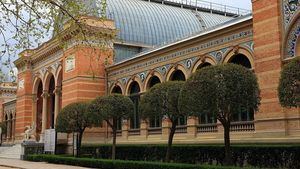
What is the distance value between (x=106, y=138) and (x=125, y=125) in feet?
10.2

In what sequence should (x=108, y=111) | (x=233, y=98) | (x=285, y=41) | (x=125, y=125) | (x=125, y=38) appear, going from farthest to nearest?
(x=125, y=38)
(x=125, y=125)
(x=108, y=111)
(x=285, y=41)
(x=233, y=98)

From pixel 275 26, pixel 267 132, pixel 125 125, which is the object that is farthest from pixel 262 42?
pixel 125 125

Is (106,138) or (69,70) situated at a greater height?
(69,70)

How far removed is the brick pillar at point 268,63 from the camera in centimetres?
1930

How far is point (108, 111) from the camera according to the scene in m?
25.5

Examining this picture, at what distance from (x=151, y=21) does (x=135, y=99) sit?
13.7 meters

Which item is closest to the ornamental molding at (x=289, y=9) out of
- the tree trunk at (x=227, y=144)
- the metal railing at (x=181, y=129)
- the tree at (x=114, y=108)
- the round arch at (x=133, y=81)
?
→ the tree trunk at (x=227, y=144)

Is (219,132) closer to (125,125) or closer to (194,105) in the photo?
(194,105)

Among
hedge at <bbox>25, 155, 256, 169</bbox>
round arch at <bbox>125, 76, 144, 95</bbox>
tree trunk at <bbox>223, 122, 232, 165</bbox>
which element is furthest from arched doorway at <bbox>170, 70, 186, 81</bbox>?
tree trunk at <bbox>223, 122, 232, 165</bbox>

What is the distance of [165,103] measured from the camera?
70.6 ft

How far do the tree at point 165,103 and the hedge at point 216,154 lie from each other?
1.92 metres

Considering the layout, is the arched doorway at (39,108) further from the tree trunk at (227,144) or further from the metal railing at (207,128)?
the tree trunk at (227,144)

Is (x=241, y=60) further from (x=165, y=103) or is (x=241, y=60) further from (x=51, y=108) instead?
(x=51, y=108)

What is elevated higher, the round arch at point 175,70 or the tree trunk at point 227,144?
the round arch at point 175,70
